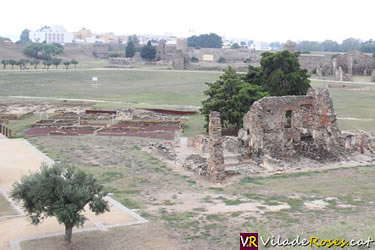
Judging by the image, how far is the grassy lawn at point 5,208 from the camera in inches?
686

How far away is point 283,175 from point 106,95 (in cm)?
3943

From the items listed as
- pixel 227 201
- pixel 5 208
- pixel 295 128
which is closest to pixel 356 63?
pixel 295 128

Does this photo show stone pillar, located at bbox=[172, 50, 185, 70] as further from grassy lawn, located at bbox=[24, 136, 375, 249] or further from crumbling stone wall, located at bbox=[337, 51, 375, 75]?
grassy lawn, located at bbox=[24, 136, 375, 249]

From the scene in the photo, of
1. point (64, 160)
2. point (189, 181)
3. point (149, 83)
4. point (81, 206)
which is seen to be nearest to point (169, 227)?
point (81, 206)

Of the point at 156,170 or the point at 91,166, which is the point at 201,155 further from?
the point at 91,166

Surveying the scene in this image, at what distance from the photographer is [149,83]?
74.1 metres

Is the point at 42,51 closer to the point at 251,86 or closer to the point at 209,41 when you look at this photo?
the point at 209,41

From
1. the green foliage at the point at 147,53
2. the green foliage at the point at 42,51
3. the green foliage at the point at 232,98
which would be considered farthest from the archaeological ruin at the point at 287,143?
the green foliage at the point at 42,51

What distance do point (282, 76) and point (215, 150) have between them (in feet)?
56.1

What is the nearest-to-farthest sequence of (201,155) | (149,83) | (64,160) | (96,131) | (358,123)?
(64,160)
(201,155)
(96,131)
(358,123)
(149,83)

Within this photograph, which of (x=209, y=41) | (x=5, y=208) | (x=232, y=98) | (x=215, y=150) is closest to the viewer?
(x=5, y=208)

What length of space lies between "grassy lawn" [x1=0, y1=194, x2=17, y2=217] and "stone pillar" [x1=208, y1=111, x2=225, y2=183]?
28.6ft

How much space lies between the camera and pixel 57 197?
47.1ft

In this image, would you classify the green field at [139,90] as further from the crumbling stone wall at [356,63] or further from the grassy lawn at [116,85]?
the crumbling stone wall at [356,63]
